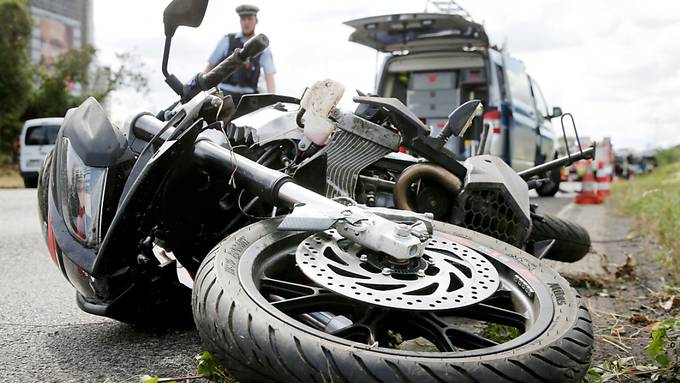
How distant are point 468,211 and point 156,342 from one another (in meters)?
1.37

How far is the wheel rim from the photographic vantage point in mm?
1896

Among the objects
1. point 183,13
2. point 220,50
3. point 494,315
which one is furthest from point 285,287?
point 220,50

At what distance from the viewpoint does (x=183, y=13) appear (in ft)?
7.91

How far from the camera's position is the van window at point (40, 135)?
18.5 meters

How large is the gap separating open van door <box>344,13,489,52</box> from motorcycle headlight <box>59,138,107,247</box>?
6236 mm

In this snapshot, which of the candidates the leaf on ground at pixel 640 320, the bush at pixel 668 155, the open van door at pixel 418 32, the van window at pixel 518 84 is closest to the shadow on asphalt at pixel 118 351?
the leaf on ground at pixel 640 320

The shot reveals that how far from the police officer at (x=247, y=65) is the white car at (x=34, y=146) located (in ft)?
43.6

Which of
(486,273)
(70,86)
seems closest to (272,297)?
(486,273)

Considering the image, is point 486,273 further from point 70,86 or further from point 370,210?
point 70,86

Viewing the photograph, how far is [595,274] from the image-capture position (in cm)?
441

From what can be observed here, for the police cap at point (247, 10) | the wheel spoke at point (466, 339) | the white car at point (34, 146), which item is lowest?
the white car at point (34, 146)

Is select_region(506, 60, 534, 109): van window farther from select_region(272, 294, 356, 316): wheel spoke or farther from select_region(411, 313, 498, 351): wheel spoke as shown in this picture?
select_region(272, 294, 356, 316): wheel spoke

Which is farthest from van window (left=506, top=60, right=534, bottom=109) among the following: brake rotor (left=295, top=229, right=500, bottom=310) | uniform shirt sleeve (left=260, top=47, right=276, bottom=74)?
brake rotor (left=295, top=229, right=500, bottom=310)

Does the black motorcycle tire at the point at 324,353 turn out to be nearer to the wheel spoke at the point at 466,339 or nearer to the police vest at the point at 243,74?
the wheel spoke at the point at 466,339
